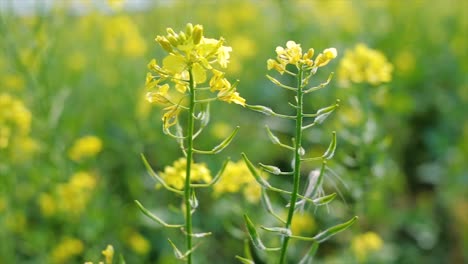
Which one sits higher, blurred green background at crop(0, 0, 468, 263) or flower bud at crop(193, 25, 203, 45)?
flower bud at crop(193, 25, 203, 45)

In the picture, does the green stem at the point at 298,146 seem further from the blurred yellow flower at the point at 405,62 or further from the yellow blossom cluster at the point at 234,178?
the blurred yellow flower at the point at 405,62

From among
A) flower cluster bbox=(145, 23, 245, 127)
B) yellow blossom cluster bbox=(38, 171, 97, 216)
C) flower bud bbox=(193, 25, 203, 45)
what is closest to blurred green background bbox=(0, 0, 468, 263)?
yellow blossom cluster bbox=(38, 171, 97, 216)

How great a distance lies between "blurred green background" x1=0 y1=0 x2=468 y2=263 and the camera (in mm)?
2711

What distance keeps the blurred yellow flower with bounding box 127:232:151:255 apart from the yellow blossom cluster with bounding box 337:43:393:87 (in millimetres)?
1059

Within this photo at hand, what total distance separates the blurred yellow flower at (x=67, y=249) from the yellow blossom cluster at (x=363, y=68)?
1238 millimetres

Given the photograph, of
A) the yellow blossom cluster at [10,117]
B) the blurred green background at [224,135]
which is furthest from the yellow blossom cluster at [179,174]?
the yellow blossom cluster at [10,117]

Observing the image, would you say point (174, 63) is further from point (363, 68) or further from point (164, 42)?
point (363, 68)

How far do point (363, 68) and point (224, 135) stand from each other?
1165 millimetres

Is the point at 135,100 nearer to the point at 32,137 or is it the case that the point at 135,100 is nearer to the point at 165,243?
the point at 32,137

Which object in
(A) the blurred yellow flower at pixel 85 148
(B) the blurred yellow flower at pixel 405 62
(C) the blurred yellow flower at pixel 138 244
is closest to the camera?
(C) the blurred yellow flower at pixel 138 244

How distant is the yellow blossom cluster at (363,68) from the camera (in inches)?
96.5

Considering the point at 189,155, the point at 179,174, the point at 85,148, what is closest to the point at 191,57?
the point at 189,155

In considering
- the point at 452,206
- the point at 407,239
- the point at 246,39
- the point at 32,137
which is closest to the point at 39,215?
the point at 32,137

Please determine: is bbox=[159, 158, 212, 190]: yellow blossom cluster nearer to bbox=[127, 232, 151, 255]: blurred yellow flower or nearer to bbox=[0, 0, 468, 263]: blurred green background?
bbox=[0, 0, 468, 263]: blurred green background
